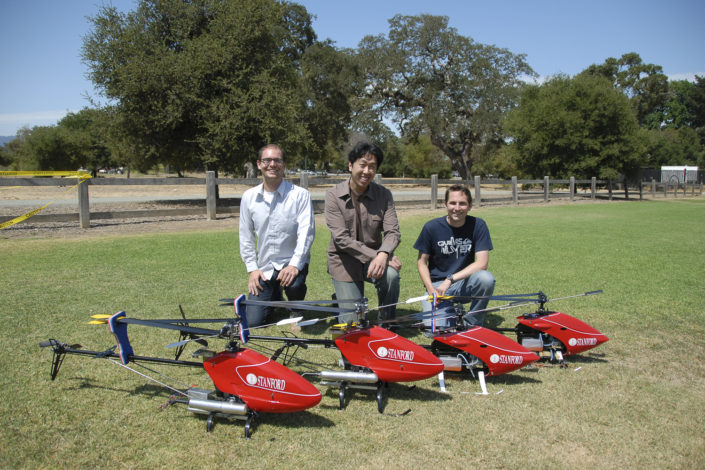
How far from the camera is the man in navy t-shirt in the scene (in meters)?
4.59

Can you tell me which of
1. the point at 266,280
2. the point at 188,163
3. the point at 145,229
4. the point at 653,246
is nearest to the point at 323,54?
the point at 188,163

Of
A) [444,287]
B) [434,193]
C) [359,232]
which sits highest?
[434,193]

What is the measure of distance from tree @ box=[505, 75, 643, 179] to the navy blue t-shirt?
3258 cm

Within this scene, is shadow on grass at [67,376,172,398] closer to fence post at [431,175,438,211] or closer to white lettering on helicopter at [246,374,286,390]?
white lettering on helicopter at [246,374,286,390]

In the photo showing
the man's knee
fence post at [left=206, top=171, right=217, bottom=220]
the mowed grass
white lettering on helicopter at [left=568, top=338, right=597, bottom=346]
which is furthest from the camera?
fence post at [left=206, top=171, right=217, bottom=220]

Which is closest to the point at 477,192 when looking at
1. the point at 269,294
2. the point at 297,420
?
the point at 269,294

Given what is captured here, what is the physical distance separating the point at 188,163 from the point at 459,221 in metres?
19.9

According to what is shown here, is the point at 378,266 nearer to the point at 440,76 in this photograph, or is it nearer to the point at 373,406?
the point at 373,406

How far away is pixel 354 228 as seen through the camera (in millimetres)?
4754

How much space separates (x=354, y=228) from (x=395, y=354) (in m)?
1.55

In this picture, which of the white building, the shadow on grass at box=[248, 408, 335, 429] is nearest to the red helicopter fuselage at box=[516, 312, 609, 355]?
the shadow on grass at box=[248, 408, 335, 429]

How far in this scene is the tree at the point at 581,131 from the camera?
33375 millimetres

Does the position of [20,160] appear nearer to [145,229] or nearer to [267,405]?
[145,229]

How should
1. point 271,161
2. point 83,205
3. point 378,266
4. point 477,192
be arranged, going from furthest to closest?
point 477,192
point 83,205
point 271,161
point 378,266
